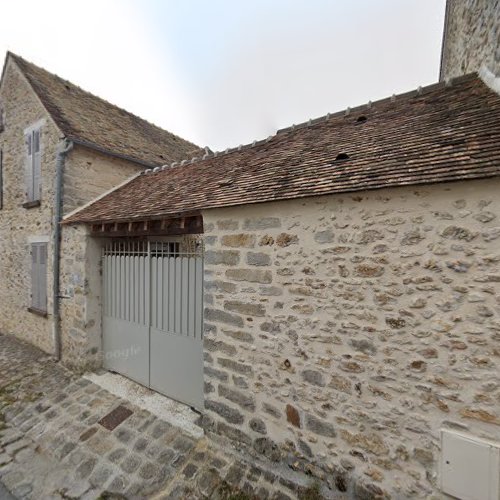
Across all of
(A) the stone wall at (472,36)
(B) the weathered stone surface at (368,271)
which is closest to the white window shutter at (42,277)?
(B) the weathered stone surface at (368,271)

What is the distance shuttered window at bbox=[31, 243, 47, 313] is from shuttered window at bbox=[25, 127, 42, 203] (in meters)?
1.15

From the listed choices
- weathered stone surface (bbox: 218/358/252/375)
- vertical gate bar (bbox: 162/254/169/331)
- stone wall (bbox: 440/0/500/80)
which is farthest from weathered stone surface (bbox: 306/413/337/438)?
stone wall (bbox: 440/0/500/80)

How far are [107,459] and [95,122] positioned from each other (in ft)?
23.0

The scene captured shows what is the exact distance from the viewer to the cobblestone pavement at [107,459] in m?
2.78

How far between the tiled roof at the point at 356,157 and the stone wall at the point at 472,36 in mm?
303

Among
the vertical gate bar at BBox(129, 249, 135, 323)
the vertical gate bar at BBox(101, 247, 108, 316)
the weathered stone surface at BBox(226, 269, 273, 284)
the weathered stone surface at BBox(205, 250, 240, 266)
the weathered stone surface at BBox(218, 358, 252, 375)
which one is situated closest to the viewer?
the weathered stone surface at BBox(226, 269, 273, 284)

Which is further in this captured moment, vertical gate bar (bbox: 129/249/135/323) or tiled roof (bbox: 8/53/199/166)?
tiled roof (bbox: 8/53/199/166)

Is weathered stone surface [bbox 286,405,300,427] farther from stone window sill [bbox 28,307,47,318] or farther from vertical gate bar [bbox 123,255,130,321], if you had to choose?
stone window sill [bbox 28,307,47,318]

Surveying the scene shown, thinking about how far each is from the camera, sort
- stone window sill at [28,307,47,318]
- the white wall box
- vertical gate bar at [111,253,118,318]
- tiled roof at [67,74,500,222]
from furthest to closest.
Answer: stone window sill at [28,307,47,318]
vertical gate bar at [111,253,118,318]
tiled roof at [67,74,500,222]
the white wall box

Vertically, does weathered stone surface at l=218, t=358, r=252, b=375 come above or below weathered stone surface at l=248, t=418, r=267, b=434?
above

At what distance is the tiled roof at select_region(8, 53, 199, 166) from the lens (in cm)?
604

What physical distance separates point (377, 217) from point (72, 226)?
5.40m

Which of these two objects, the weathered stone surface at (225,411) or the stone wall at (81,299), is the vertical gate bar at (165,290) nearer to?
the weathered stone surface at (225,411)

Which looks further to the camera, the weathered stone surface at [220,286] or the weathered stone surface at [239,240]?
the weathered stone surface at [220,286]
